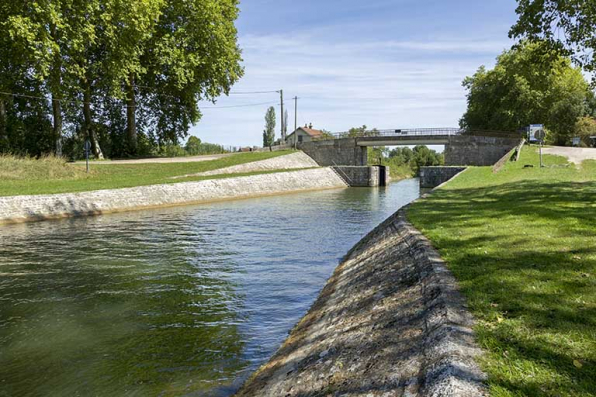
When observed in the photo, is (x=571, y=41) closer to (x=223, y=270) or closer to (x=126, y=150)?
(x=223, y=270)

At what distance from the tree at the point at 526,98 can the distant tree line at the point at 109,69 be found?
36.4m

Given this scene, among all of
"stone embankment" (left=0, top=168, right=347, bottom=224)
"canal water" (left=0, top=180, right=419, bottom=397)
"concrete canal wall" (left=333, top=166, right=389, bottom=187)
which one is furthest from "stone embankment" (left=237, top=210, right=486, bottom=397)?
"concrete canal wall" (left=333, top=166, right=389, bottom=187)

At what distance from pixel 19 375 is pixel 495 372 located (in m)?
6.83

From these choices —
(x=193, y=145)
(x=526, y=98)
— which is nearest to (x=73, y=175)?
(x=526, y=98)

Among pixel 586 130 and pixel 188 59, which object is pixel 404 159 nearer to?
pixel 586 130

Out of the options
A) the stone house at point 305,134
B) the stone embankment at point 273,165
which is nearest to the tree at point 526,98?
the stone embankment at point 273,165

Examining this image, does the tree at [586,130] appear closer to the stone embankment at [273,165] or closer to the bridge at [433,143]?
the bridge at [433,143]

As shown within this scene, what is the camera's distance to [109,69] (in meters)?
40.2

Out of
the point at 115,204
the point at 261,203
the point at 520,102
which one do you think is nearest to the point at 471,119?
the point at 520,102

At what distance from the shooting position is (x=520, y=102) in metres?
58.9

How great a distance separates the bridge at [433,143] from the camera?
5419cm

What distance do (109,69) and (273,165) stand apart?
20994mm

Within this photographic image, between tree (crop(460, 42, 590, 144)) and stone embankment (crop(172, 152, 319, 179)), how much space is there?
27.2 m

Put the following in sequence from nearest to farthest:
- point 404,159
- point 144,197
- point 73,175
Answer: point 144,197
point 73,175
point 404,159
